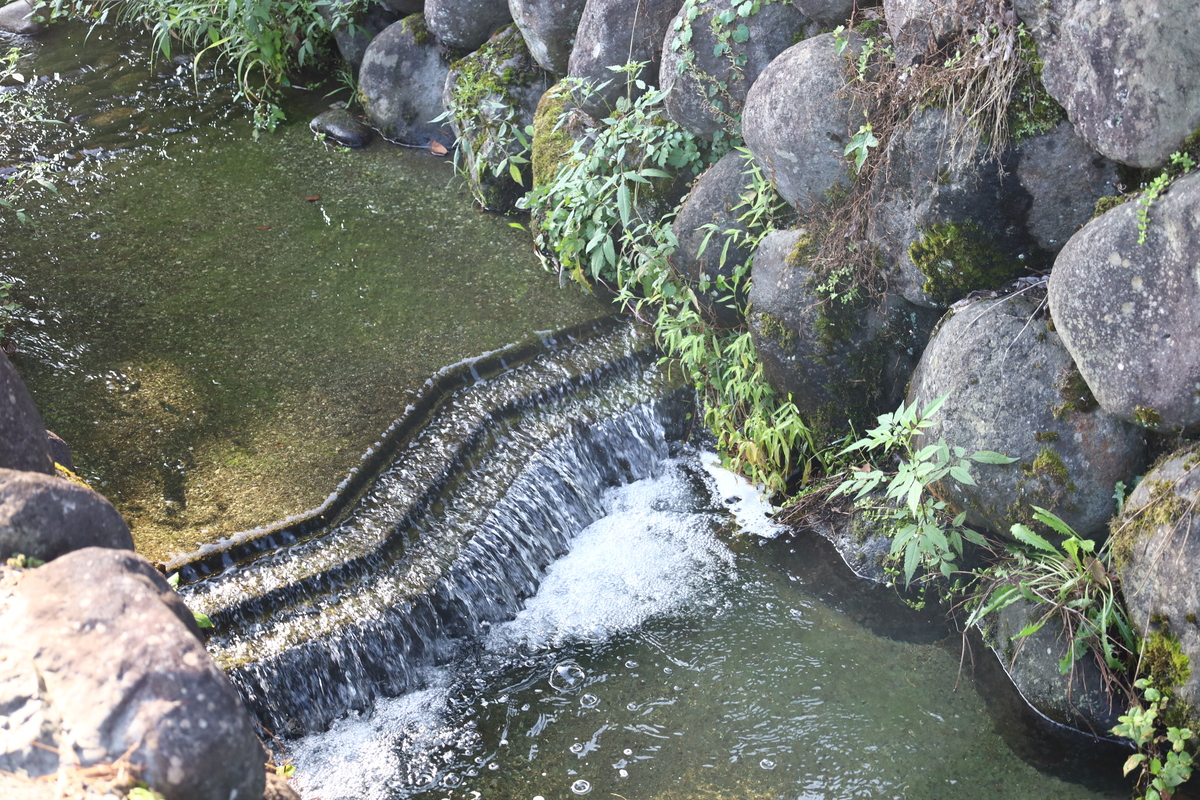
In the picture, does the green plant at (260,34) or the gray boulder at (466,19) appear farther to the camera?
the green plant at (260,34)

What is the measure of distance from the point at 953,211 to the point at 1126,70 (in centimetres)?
73

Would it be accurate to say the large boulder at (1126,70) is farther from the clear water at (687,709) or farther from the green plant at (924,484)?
the clear water at (687,709)

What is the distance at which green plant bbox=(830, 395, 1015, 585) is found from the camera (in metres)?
3.18

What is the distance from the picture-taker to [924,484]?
3.21 metres

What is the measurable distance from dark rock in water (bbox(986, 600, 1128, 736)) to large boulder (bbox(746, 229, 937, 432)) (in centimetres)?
108

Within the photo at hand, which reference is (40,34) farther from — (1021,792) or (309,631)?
(1021,792)

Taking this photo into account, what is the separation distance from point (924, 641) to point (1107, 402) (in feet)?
4.08

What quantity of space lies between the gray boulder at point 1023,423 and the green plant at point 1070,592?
0.09 m

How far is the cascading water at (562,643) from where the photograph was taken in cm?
323

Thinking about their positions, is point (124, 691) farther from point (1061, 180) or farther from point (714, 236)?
point (714, 236)

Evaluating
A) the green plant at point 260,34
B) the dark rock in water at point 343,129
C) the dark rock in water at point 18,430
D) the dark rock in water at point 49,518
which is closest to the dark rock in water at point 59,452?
the dark rock in water at point 18,430

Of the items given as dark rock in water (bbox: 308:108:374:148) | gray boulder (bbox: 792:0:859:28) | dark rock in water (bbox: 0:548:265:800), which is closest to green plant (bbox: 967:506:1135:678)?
gray boulder (bbox: 792:0:859:28)

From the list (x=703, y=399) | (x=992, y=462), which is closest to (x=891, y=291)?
(x=992, y=462)

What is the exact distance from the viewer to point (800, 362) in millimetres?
4086
